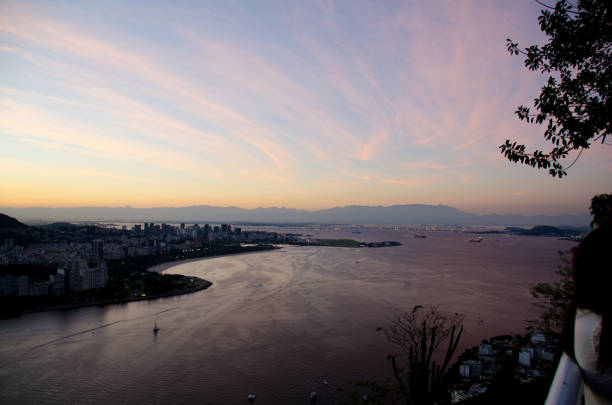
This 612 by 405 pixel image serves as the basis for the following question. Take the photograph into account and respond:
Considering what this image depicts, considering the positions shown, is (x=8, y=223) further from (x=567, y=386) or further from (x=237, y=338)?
(x=567, y=386)

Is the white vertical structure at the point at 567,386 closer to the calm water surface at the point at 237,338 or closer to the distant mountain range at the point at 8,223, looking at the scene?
the calm water surface at the point at 237,338

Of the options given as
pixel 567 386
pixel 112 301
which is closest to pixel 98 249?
pixel 112 301

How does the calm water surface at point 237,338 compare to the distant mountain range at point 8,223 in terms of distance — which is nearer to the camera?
the calm water surface at point 237,338

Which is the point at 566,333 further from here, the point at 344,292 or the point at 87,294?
the point at 87,294

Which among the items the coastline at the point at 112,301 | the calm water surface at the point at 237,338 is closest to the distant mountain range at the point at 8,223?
the coastline at the point at 112,301

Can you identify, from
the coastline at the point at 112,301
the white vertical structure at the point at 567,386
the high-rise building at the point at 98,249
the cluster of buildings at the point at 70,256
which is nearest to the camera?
the white vertical structure at the point at 567,386

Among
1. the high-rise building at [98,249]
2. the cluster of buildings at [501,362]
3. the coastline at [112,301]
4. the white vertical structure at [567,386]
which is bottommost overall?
the coastline at [112,301]
